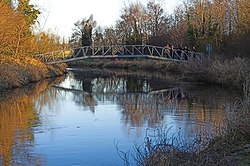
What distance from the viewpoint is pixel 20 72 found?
28.8 metres

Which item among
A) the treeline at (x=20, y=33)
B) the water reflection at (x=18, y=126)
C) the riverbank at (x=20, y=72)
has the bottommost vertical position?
the water reflection at (x=18, y=126)

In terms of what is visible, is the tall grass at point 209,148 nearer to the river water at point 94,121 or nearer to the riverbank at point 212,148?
the riverbank at point 212,148

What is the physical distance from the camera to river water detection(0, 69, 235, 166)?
10.5 metres

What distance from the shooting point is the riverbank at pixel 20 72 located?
25328 millimetres

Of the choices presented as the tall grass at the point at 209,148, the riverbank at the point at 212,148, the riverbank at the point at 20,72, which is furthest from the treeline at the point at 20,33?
the riverbank at the point at 212,148

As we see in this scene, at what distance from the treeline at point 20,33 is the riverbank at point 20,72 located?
0.73 metres

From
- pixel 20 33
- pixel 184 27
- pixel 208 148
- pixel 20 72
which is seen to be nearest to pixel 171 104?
pixel 208 148

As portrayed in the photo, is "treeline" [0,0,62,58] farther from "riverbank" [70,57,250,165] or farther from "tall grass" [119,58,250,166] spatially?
"riverbank" [70,57,250,165]

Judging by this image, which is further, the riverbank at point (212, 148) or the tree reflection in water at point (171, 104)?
the tree reflection in water at point (171, 104)

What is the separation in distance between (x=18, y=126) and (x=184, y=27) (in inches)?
1445

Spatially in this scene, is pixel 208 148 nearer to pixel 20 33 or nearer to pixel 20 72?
pixel 20 72

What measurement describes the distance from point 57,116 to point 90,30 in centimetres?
5148

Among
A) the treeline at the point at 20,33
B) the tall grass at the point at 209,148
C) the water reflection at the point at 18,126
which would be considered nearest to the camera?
the tall grass at the point at 209,148

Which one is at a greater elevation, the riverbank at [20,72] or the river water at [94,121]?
the riverbank at [20,72]
